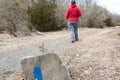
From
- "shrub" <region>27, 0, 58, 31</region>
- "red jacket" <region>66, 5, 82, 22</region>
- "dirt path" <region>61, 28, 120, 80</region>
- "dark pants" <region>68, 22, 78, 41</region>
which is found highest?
"red jacket" <region>66, 5, 82, 22</region>

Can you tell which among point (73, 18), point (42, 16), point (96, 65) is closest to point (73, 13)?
point (73, 18)

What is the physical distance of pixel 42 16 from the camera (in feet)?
113

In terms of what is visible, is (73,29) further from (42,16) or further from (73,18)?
(42,16)

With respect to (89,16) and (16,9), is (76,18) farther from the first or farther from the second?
(89,16)

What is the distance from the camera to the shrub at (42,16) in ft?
112

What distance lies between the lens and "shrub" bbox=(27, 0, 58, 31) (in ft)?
112

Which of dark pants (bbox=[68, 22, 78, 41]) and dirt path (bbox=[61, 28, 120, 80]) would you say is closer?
dirt path (bbox=[61, 28, 120, 80])

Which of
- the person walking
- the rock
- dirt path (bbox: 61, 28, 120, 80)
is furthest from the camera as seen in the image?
the person walking

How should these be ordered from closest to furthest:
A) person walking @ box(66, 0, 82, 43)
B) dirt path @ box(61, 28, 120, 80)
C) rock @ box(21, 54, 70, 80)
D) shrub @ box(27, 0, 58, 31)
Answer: rock @ box(21, 54, 70, 80)
dirt path @ box(61, 28, 120, 80)
person walking @ box(66, 0, 82, 43)
shrub @ box(27, 0, 58, 31)

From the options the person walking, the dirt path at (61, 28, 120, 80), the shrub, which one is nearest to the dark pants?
the person walking

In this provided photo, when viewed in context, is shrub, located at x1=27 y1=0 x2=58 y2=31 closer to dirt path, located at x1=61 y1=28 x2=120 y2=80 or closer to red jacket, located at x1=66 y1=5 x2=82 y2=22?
red jacket, located at x1=66 y1=5 x2=82 y2=22

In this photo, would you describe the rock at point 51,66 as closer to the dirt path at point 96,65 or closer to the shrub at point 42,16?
the dirt path at point 96,65

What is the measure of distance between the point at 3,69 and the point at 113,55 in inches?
117

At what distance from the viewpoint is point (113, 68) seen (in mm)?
8109
